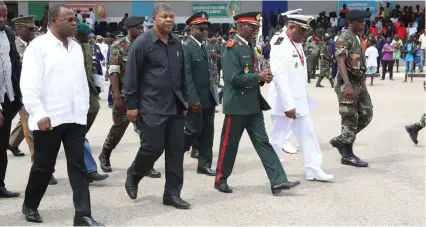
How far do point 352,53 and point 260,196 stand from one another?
2418 millimetres

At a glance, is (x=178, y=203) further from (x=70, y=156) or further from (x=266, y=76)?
(x=266, y=76)

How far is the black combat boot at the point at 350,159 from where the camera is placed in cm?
775

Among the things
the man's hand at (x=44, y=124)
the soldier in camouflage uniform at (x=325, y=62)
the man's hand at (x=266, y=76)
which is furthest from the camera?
the soldier in camouflage uniform at (x=325, y=62)

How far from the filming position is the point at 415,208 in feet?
18.9

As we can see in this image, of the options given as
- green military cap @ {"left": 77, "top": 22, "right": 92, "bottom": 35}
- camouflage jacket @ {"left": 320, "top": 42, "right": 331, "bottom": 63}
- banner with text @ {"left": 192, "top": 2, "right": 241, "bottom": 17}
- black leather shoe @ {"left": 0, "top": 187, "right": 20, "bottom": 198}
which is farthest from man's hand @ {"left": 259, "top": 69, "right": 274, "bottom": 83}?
banner with text @ {"left": 192, "top": 2, "right": 241, "bottom": 17}

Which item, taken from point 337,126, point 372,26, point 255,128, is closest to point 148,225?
point 255,128

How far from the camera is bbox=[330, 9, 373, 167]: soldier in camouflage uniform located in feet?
25.2

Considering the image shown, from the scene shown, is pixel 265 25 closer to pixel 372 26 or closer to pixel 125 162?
pixel 372 26

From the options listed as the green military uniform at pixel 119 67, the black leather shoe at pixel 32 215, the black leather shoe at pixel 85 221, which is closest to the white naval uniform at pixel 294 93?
the green military uniform at pixel 119 67

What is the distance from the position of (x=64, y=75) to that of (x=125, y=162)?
3.18 meters

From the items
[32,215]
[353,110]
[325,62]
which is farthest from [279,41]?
[325,62]

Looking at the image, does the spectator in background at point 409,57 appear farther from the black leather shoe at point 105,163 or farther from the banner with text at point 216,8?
the black leather shoe at point 105,163

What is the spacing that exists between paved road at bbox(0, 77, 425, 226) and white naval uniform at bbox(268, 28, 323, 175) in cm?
34

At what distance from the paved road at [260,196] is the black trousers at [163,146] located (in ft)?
0.90
